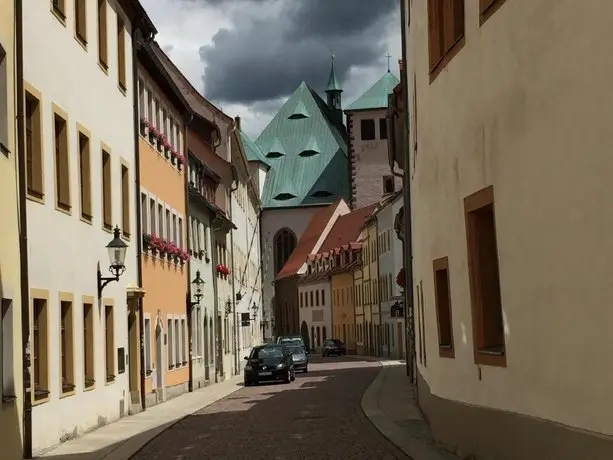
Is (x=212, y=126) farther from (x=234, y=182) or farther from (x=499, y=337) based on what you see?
(x=499, y=337)

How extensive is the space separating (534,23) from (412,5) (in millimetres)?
9033

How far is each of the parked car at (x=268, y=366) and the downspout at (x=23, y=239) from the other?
1010 inches

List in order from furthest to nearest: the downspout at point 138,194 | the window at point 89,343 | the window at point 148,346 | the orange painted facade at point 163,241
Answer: the orange painted facade at point 163,241
the window at point 148,346
the downspout at point 138,194
the window at point 89,343

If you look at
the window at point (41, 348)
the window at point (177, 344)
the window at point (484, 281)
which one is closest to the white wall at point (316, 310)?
the window at point (177, 344)

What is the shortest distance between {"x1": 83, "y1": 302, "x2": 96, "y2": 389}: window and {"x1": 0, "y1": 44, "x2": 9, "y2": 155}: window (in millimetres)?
6192

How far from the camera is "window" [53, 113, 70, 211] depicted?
19828mm

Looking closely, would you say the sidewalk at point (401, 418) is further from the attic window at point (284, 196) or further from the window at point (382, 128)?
the attic window at point (284, 196)

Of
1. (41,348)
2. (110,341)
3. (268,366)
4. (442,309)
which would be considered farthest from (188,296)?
(442,309)

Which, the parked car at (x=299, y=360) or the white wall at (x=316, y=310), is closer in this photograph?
the parked car at (x=299, y=360)

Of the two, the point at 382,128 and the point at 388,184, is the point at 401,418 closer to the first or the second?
the point at 388,184

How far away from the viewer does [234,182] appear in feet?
192

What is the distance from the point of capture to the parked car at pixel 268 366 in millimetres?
42281

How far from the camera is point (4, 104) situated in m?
15.8

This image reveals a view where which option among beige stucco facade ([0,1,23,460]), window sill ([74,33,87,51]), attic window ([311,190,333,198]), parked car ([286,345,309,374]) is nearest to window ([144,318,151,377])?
window sill ([74,33,87,51])
